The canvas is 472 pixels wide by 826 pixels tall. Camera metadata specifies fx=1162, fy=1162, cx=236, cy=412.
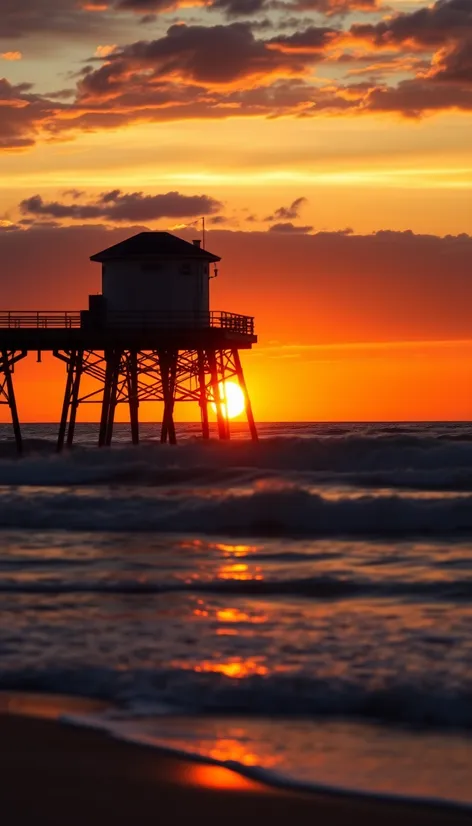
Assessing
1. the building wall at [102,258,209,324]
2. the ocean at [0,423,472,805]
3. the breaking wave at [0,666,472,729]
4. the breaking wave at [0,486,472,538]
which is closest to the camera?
the ocean at [0,423,472,805]

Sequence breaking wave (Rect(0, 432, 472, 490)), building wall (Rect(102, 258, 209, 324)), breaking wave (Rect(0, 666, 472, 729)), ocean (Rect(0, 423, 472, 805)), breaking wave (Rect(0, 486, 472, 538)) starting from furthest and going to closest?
1. building wall (Rect(102, 258, 209, 324))
2. breaking wave (Rect(0, 432, 472, 490))
3. breaking wave (Rect(0, 486, 472, 538))
4. breaking wave (Rect(0, 666, 472, 729))
5. ocean (Rect(0, 423, 472, 805))

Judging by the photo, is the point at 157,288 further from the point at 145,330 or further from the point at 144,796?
the point at 144,796

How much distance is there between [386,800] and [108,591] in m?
7.41

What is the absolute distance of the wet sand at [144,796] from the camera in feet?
21.6

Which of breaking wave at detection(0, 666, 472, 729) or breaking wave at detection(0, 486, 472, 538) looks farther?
breaking wave at detection(0, 486, 472, 538)

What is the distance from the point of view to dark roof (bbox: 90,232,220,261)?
35.8 m

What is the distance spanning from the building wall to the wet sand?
28.5 metres

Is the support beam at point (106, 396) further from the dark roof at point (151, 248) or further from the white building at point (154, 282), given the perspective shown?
the dark roof at point (151, 248)

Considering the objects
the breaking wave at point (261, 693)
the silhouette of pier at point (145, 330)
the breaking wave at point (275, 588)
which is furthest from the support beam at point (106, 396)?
the breaking wave at point (261, 693)

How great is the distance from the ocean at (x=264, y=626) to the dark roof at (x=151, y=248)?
11811 millimetres

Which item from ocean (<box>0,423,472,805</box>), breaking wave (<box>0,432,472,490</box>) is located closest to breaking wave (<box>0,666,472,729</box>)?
ocean (<box>0,423,472,805</box>)

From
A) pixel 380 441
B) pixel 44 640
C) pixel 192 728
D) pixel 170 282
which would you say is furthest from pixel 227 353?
pixel 192 728

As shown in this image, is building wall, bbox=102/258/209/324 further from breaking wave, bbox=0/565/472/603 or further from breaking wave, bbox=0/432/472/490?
breaking wave, bbox=0/565/472/603

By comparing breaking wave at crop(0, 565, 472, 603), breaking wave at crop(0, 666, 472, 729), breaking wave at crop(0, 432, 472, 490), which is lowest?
breaking wave at crop(0, 666, 472, 729)
